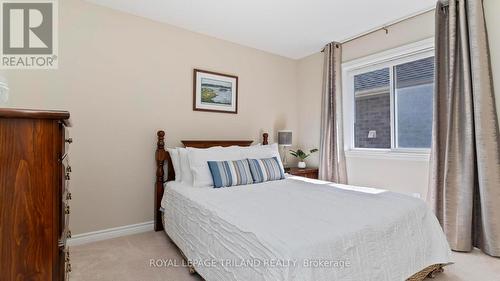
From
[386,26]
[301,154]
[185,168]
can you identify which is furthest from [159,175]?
[386,26]

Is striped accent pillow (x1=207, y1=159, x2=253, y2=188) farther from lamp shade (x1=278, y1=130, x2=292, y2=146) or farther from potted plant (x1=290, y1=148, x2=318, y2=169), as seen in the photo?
potted plant (x1=290, y1=148, x2=318, y2=169)

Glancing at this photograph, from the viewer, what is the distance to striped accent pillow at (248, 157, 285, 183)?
2.63m

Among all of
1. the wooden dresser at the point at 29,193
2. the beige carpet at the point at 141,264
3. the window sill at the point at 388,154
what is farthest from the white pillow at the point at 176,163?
the window sill at the point at 388,154

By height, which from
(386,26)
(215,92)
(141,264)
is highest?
(386,26)

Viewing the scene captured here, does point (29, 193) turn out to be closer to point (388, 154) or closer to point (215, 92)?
point (215, 92)

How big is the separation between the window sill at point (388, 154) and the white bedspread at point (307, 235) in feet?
3.36

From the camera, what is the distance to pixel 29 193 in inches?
A: 33.3

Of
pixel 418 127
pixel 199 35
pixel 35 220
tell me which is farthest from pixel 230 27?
pixel 35 220

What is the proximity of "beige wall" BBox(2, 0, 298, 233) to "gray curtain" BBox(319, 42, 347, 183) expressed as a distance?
143 centimetres

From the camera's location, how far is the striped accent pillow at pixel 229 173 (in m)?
2.41

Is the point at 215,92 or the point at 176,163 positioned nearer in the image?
the point at 176,163

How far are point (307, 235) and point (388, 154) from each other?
2.30 meters

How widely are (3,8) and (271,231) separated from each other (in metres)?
2.93

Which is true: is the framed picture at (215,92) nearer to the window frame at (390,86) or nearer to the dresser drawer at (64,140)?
the window frame at (390,86)
